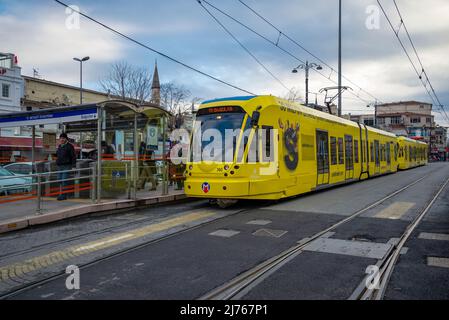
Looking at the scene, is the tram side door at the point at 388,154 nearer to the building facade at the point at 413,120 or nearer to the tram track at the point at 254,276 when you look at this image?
the tram track at the point at 254,276

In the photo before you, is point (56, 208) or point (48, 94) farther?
point (48, 94)

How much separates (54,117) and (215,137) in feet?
14.4

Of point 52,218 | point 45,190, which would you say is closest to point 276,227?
point 52,218

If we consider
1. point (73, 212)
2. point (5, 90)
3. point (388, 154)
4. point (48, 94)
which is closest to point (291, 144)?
point (73, 212)

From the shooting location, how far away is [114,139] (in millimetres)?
14328

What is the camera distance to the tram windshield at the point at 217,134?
1022 centimetres

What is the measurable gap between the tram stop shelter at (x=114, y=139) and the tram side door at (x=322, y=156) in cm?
534

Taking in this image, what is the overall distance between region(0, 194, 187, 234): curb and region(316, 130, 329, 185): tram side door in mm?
5360

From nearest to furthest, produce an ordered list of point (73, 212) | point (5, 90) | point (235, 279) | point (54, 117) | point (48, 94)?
1. point (235, 279)
2. point (73, 212)
3. point (54, 117)
4. point (5, 90)
5. point (48, 94)

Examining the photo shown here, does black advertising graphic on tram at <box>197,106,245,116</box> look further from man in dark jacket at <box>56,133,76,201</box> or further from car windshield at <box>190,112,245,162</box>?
man in dark jacket at <box>56,133,76,201</box>

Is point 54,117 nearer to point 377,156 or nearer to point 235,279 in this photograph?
point 235,279

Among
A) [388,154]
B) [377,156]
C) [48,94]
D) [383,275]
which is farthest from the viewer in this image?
[48,94]

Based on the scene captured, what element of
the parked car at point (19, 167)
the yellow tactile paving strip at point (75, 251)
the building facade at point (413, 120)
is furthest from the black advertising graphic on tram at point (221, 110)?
the building facade at point (413, 120)

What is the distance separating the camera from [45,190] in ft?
38.0
